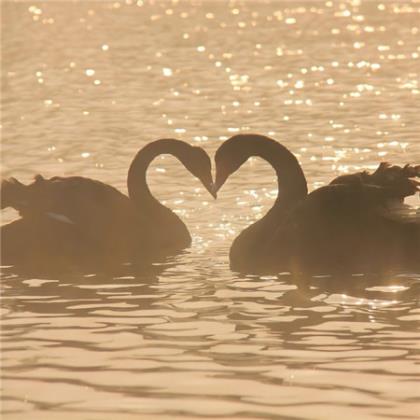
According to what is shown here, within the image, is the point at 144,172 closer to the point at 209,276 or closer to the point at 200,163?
the point at 200,163

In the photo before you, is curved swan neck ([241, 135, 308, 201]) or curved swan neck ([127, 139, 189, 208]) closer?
curved swan neck ([241, 135, 308, 201])

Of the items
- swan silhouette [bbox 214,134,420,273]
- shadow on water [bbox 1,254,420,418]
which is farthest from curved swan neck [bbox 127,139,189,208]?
swan silhouette [bbox 214,134,420,273]

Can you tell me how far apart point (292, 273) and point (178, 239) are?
1906 mm

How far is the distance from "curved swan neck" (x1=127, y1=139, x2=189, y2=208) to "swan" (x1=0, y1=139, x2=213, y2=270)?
39cm

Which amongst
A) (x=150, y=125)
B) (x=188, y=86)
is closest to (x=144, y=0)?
(x=188, y=86)

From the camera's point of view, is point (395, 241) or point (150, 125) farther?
point (150, 125)

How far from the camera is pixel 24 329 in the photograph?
11352 mm

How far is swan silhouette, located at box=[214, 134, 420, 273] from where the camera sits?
43.1 ft

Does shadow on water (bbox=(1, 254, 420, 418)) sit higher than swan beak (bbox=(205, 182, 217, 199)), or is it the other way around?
swan beak (bbox=(205, 182, 217, 199))

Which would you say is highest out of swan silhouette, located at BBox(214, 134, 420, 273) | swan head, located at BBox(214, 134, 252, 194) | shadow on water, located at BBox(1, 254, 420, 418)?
swan head, located at BBox(214, 134, 252, 194)

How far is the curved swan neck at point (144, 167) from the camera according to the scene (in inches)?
616

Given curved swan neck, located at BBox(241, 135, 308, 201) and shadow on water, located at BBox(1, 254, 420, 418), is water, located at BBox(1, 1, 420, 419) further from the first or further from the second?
curved swan neck, located at BBox(241, 135, 308, 201)

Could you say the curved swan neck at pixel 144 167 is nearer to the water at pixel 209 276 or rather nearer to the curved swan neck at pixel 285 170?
the water at pixel 209 276

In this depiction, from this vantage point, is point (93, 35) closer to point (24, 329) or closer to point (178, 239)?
point (178, 239)
